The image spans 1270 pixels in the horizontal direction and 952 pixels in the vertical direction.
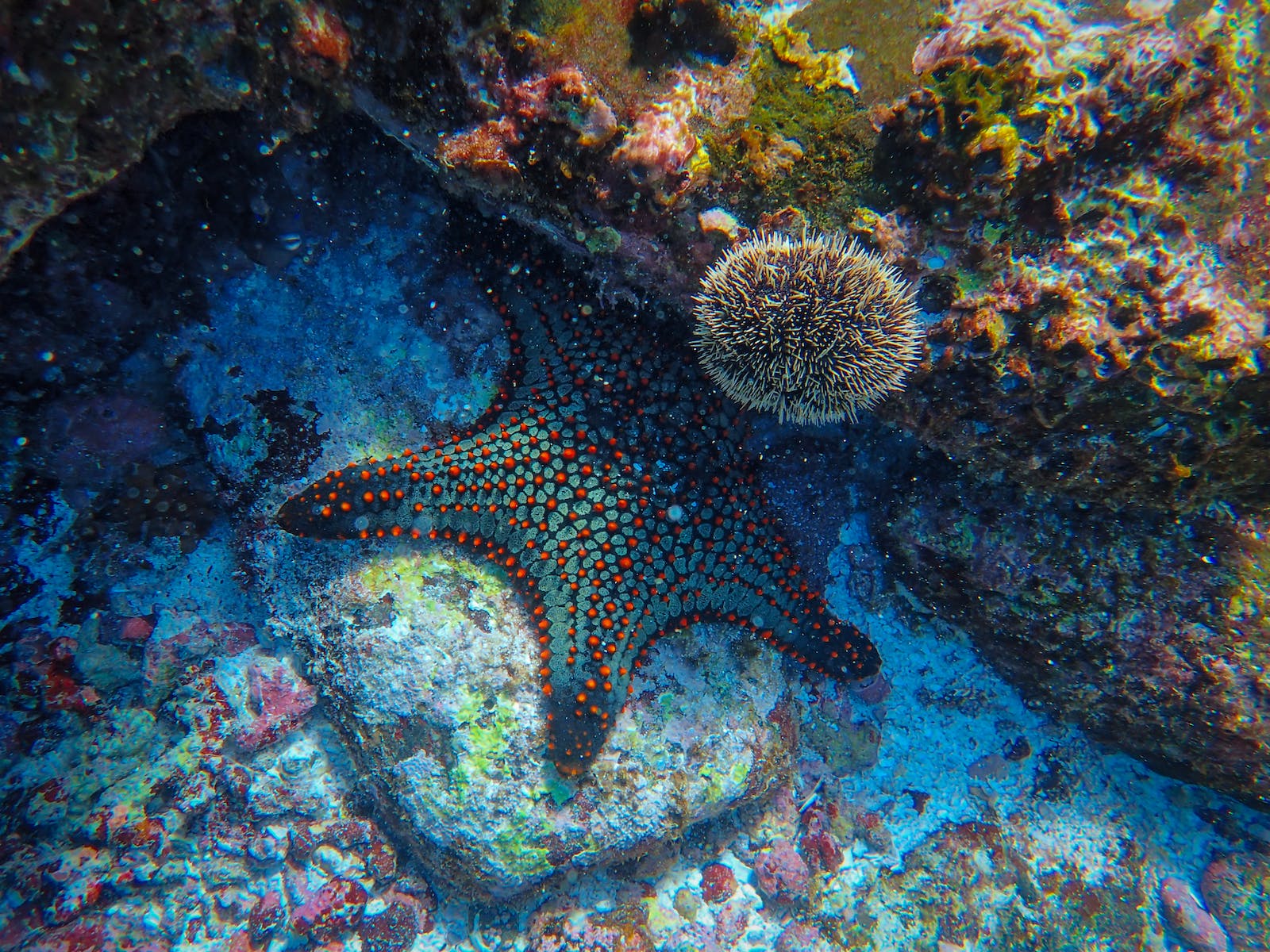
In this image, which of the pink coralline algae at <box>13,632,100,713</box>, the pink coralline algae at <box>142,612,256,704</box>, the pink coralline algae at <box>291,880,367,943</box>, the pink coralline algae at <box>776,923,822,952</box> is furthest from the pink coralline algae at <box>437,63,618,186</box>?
the pink coralline algae at <box>776,923,822,952</box>

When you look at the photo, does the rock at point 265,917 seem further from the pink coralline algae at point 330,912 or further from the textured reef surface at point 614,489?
the pink coralline algae at point 330,912

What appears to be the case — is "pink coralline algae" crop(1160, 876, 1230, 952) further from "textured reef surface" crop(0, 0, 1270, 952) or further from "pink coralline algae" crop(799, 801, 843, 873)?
"pink coralline algae" crop(799, 801, 843, 873)

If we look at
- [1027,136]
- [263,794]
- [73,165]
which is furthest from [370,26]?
[263,794]

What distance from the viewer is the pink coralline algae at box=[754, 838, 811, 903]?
6.63 meters

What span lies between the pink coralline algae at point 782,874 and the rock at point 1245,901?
14.8 feet

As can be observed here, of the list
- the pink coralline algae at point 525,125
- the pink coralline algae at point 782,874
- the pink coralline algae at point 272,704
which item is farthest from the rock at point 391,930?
the pink coralline algae at point 525,125

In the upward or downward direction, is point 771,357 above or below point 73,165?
below

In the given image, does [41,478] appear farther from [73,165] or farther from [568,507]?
[568,507]

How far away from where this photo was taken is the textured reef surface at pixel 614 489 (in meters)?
3.39

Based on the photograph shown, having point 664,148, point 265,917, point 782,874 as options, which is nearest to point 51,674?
point 265,917

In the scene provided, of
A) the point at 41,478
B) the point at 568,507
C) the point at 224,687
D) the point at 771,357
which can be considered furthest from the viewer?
the point at 224,687

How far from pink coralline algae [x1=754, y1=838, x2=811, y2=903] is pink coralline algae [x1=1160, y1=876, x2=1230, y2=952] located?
13.0 feet

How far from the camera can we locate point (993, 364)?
146 inches

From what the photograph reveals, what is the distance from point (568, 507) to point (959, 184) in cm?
332
